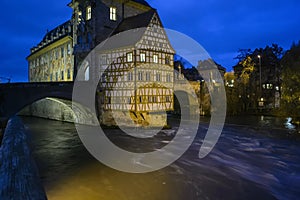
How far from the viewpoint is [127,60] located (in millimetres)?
20969

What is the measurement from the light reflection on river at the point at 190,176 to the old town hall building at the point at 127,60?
685cm

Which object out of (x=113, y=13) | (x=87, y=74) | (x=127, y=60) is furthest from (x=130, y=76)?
(x=113, y=13)

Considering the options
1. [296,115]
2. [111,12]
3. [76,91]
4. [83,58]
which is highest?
[111,12]

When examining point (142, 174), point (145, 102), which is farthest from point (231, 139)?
point (142, 174)

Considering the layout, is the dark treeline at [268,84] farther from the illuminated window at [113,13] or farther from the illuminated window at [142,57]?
the illuminated window at [113,13]

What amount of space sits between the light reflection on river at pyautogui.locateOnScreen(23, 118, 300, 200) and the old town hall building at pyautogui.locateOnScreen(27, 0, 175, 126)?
6854 millimetres

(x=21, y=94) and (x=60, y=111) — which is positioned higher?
(x=21, y=94)

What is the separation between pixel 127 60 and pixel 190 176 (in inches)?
522

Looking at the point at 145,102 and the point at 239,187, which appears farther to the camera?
the point at 145,102

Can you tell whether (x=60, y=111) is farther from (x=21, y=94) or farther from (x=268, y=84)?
(x=268, y=84)

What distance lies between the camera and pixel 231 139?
736 inches

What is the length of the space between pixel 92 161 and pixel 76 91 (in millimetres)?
10882

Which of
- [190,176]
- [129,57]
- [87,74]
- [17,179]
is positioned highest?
[129,57]

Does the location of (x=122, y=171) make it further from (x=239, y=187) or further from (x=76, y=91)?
(x=76, y=91)
